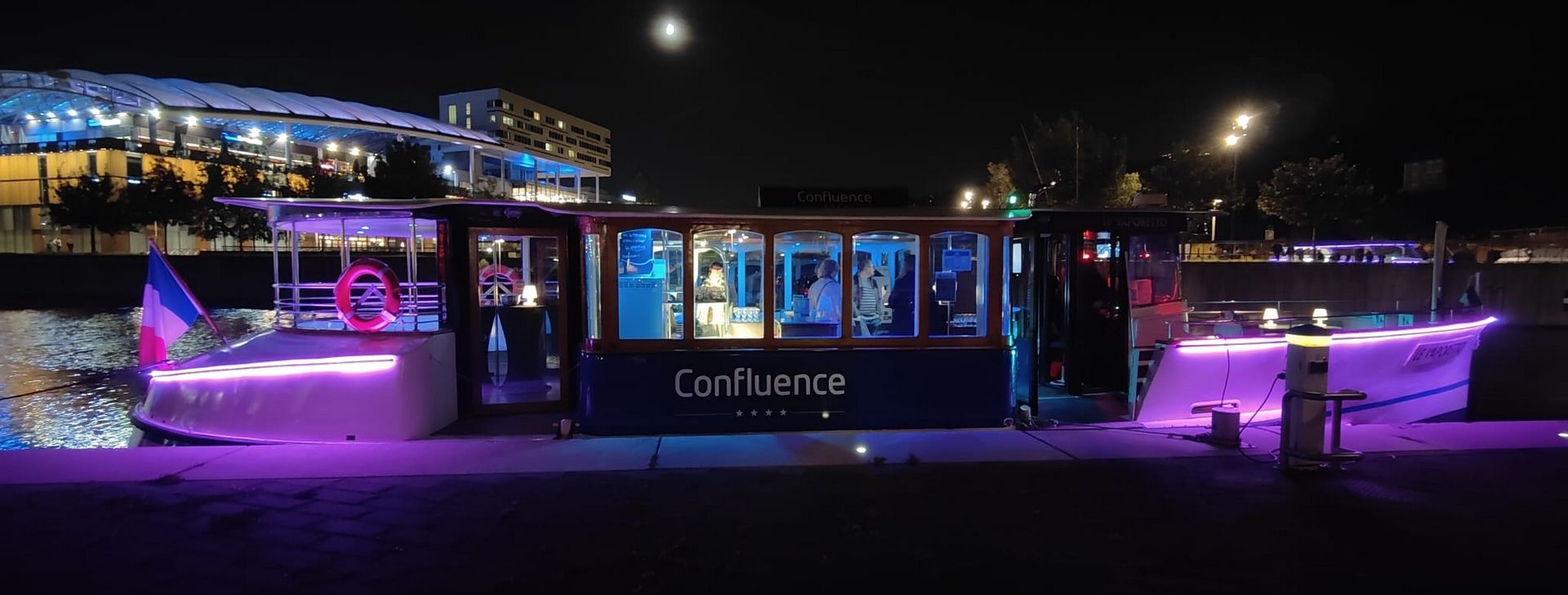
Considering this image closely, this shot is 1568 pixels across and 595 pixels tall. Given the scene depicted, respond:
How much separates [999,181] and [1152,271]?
28.2 metres

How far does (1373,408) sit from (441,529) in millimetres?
9017

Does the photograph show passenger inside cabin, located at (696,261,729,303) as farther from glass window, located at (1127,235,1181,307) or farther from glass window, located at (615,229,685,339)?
glass window, located at (1127,235,1181,307)

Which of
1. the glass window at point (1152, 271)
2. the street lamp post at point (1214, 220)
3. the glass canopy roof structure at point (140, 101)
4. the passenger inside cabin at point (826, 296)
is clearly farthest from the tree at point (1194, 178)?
the glass canopy roof structure at point (140, 101)

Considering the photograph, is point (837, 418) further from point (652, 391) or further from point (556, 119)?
point (556, 119)

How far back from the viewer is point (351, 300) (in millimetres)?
7031

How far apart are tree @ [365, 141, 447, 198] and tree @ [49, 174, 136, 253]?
37.9 feet

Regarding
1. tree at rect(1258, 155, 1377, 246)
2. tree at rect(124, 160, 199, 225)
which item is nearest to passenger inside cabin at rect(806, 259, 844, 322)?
tree at rect(1258, 155, 1377, 246)

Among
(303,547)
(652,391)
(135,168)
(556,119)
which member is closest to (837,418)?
(652,391)

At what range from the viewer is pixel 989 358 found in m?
6.71

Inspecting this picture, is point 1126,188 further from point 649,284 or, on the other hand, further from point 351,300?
point 351,300

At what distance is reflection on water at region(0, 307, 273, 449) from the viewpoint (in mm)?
8844

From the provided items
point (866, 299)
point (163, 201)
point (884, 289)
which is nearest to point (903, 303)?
point (884, 289)

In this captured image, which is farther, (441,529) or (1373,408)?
(1373,408)

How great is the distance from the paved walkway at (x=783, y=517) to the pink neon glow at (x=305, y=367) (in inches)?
26.0
